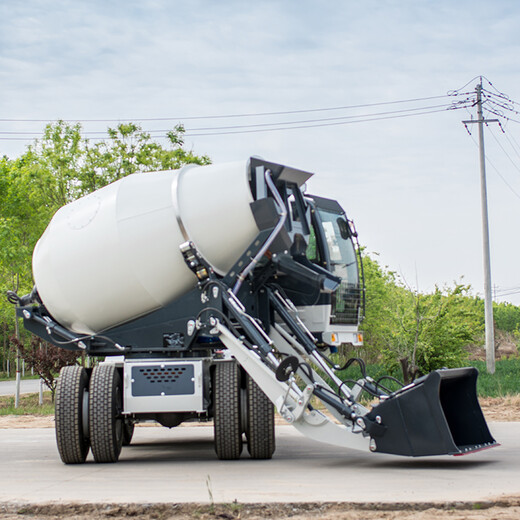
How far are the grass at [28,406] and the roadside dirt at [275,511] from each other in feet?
45.7

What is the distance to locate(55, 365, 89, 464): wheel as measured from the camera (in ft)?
32.6

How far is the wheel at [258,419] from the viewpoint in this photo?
9.68 metres

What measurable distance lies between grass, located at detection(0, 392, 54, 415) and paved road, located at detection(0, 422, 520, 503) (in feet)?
29.4

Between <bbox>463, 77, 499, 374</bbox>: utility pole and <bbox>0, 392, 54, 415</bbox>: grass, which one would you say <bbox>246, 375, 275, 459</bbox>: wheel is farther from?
<bbox>463, 77, 499, 374</bbox>: utility pole

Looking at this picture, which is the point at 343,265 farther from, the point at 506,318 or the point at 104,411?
the point at 506,318

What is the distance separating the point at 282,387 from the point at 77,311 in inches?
115

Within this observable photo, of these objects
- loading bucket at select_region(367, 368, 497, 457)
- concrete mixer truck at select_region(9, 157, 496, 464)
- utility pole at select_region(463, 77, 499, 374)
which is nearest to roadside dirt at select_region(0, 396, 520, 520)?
loading bucket at select_region(367, 368, 497, 457)

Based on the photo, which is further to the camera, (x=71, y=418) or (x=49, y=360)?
(x=49, y=360)

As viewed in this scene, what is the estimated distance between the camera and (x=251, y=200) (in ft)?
32.3

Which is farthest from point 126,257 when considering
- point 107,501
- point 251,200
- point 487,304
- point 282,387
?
point 487,304

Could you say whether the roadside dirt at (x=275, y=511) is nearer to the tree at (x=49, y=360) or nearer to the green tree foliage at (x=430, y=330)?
the tree at (x=49, y=360)

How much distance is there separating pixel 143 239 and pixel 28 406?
14418mm

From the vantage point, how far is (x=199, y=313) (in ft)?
32.6

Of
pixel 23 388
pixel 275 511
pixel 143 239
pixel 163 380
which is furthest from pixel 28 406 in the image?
pixel 275 511
